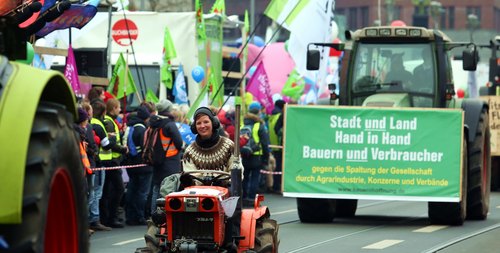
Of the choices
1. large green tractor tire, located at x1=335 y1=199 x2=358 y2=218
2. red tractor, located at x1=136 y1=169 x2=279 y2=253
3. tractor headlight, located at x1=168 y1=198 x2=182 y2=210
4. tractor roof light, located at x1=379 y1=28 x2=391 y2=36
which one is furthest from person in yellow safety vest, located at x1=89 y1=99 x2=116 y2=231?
tractor headlight, located at x1=168 y1=198 x2=182 y2=210

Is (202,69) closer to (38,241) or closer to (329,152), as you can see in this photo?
(329,152)

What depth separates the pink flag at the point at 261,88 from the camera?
29781mm

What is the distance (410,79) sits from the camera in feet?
64.1

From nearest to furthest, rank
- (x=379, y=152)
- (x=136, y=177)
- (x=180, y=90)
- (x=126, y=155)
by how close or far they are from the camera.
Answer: (x=379, y=152), (x=126, y=155), (x=136, y=177), (x=180, y=90)

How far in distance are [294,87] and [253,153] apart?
8.69 metres

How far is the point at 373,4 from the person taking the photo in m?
97.2

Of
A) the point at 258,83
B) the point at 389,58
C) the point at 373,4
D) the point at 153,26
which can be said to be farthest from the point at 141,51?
the point at 373,4

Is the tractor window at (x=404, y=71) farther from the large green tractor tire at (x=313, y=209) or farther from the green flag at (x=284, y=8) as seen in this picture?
the green flag at (x=284, y=8)

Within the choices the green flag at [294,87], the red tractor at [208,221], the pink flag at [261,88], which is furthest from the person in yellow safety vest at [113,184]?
the green flag at [294,87]

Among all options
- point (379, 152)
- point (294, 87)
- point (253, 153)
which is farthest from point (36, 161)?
point (294, 87)

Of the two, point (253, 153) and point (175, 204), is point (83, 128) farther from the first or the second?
point (253, 153)

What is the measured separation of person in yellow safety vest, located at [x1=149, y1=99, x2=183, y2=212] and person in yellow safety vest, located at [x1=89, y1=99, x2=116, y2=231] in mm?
713

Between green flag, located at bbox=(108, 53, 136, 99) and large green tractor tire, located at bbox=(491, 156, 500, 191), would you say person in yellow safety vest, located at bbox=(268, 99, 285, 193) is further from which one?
green flag, located at bbox=(108, 53, 136, 99)

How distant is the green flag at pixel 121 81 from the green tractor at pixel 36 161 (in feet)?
52.7
